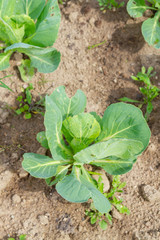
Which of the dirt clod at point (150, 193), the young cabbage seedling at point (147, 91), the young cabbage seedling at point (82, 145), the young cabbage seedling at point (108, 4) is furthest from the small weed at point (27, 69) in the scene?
the dirt clod at point (150, 193)

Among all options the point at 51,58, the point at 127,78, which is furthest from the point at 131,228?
the point at 51,58

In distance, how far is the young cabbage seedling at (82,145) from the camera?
228 centimetres

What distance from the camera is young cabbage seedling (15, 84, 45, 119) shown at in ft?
10.5

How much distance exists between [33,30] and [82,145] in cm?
156

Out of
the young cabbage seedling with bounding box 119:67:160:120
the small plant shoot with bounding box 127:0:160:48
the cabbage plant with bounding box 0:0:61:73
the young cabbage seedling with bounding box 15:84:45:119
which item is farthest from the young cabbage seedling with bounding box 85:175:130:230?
the small plant shoot with bounding box 127:0:160:48

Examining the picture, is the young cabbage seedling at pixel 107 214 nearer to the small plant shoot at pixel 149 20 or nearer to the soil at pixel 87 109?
the soil at pixel 87 109

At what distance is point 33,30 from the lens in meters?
3.16

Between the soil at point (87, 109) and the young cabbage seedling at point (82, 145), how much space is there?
388 mm

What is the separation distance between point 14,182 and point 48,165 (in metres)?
0.56

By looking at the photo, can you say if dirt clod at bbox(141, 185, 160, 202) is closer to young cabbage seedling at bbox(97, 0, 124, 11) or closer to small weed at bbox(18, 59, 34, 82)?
small weed at bbox(18, 59, 34, 82)

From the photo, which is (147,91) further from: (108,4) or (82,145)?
(108,4)

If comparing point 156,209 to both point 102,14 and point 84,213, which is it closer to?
point 84,213

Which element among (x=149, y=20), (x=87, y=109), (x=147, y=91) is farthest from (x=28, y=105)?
(x=149, y=20)

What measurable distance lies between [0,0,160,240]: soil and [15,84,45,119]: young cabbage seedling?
7 centimetres
